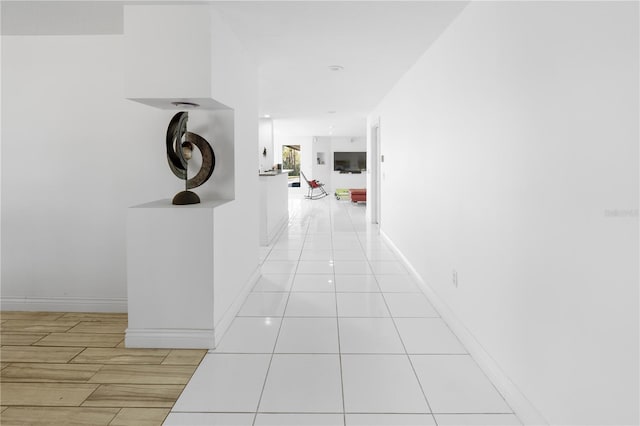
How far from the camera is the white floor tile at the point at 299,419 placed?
1933mm

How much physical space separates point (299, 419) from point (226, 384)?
546 millimetres

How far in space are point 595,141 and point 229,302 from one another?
2666 mm

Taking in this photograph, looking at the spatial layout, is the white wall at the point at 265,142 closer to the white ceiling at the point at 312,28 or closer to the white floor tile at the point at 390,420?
the white ceiling at the point at 312,28

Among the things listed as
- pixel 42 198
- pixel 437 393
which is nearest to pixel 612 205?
pixel 437 393

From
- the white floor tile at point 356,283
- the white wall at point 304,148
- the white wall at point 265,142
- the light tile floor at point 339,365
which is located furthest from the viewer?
the white wall at point 304,148

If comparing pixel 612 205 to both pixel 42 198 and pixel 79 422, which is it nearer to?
pixel 79 422

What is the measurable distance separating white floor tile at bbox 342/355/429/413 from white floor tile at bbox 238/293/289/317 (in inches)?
38.6

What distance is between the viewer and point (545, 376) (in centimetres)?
177

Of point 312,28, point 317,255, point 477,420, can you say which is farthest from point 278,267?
point 477,420

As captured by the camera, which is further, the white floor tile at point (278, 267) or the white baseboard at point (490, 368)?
the white floor tile at point (278, 267)

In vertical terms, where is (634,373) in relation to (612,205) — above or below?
below

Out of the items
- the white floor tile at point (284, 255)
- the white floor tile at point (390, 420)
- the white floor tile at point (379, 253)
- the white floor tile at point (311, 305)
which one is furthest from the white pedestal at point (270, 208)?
the white floor tile at point (390, 420)

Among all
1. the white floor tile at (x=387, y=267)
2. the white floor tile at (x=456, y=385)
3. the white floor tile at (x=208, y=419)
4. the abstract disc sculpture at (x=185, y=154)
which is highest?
the abstract disc sculpture at (x=185, y=154)

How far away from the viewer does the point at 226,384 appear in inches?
90.2
